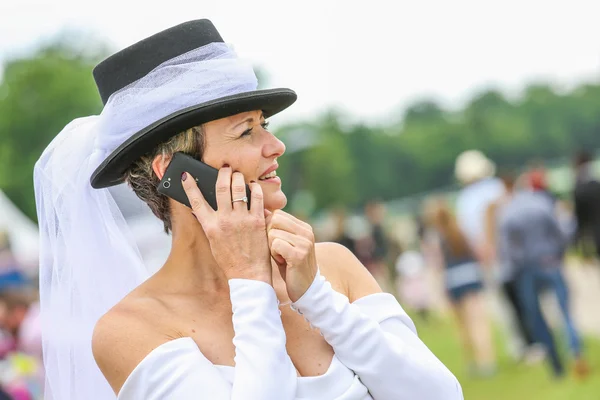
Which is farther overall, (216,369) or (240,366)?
(216,369)

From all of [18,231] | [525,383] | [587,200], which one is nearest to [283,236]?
[525,383]

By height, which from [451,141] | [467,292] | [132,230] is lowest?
[451,141]

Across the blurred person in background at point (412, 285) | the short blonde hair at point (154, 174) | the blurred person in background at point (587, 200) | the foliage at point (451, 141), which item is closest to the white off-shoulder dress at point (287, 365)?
the short blonde hair at point (154, 174)

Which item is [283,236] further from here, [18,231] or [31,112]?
[31,112]

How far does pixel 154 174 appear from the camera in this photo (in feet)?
9.69

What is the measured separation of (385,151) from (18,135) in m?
39.7

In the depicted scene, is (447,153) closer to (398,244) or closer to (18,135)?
(18,135)

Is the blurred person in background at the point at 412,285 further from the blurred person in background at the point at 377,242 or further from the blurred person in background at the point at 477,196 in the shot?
the blurred person in background at the point at 477,196

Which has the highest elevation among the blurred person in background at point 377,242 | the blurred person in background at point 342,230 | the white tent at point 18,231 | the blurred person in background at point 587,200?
the blurred person in background at point 587,200

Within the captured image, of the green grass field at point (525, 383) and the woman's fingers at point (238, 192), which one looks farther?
the green grass field at point (525, 383)

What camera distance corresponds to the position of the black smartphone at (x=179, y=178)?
2.77m

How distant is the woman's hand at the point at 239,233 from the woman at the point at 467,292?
874 cm

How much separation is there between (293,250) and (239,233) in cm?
17

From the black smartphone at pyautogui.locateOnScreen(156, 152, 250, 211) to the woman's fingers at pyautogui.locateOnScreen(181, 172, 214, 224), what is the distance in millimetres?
12
